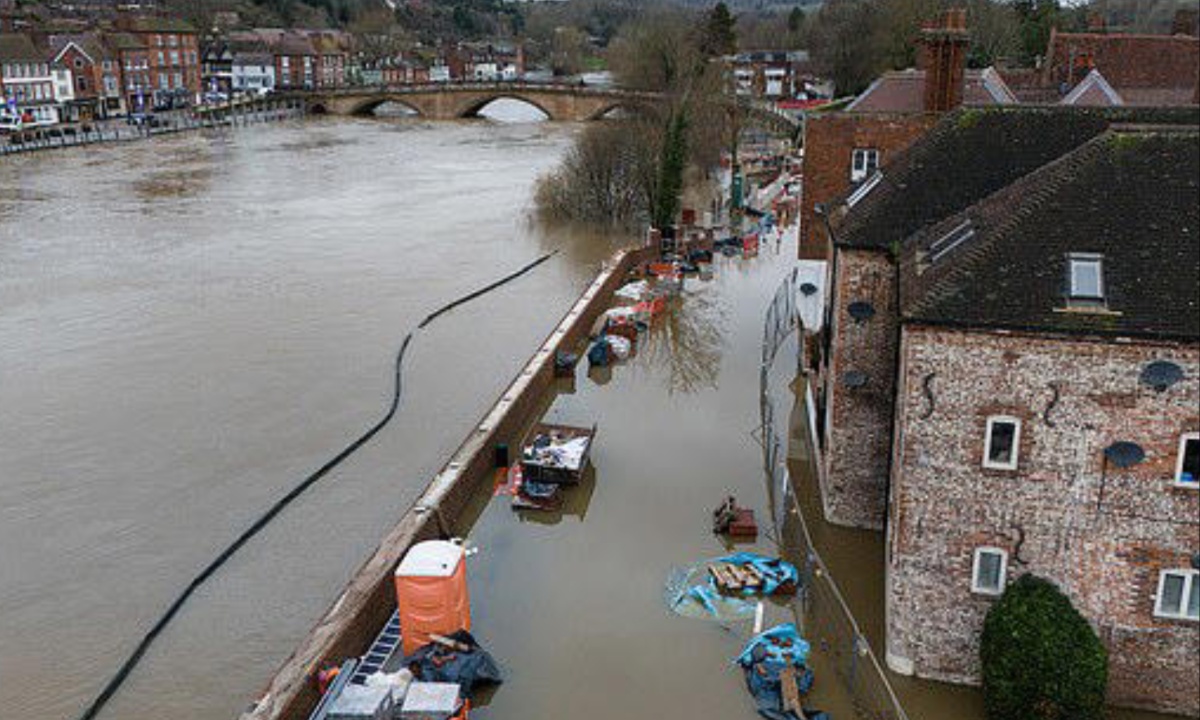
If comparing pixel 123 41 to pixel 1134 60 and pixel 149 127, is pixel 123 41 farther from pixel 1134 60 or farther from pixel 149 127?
pixel 1134 60

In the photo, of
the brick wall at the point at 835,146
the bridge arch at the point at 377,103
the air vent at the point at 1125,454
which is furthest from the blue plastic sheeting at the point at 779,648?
the bridge arch at the point at 377,103

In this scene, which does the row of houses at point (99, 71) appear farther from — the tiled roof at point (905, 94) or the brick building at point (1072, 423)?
the brick building at point (1072, 423)

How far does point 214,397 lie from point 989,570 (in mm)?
18908

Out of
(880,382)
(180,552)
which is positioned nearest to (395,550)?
(180,552)

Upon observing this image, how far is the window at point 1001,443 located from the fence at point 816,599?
3.08 m

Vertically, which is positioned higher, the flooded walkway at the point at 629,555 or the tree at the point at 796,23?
the tree at the point at 796,23

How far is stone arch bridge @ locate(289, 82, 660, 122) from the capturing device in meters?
94.1

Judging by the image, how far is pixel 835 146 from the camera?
75.2 ft

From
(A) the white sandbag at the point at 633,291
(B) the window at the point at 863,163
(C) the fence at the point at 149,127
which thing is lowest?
(A) the white sandbag at the point at 633,291

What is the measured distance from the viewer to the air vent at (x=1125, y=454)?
457 inches

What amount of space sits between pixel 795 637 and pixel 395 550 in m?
6.15

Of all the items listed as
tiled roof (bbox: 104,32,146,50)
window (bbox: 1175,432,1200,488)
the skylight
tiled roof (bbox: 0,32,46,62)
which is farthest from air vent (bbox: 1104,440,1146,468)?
tiled roof (bbox: 104,32,146,50)

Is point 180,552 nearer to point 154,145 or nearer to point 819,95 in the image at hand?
point 154,145

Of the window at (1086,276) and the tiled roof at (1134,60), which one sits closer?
the window at (1086,276)
